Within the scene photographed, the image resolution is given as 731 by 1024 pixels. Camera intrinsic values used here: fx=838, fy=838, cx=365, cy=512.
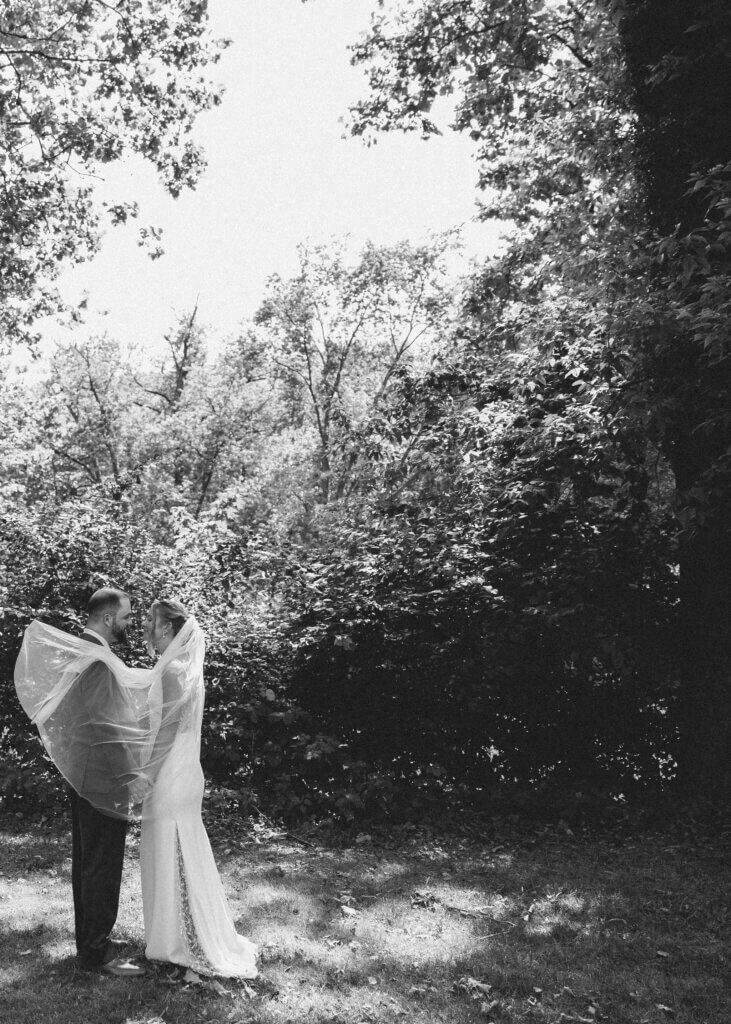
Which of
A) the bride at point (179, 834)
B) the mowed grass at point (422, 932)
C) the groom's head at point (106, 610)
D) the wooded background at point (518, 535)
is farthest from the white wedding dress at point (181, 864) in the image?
the wooded background at point (518, 535)

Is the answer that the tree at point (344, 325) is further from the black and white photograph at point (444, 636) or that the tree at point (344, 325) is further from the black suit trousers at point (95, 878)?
the black suit trousers at point (95, 878)

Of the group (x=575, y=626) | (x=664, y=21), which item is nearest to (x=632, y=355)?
(x=575, y=626)

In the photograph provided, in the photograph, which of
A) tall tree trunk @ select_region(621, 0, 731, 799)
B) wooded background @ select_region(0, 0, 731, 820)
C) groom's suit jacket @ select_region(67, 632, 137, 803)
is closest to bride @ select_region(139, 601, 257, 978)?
groom's suit jacket @ select_region(67, 632, 137, 803)

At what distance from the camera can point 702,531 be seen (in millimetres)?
9156

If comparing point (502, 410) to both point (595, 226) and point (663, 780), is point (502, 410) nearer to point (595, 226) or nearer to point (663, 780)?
point (595, 226)

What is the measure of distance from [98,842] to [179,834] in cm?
50

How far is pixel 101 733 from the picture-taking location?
5.15 metres

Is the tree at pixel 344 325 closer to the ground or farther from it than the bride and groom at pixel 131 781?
farther from it

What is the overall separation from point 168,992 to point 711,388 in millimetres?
6700

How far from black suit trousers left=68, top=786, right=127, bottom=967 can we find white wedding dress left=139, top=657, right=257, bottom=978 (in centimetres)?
18

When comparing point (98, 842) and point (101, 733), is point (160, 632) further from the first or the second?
point (98, 842)

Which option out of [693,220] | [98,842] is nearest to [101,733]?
[98,842]

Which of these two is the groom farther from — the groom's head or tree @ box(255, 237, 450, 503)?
tree @ box(255, 237, 450, 503)

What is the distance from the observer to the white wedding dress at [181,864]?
4.99m
